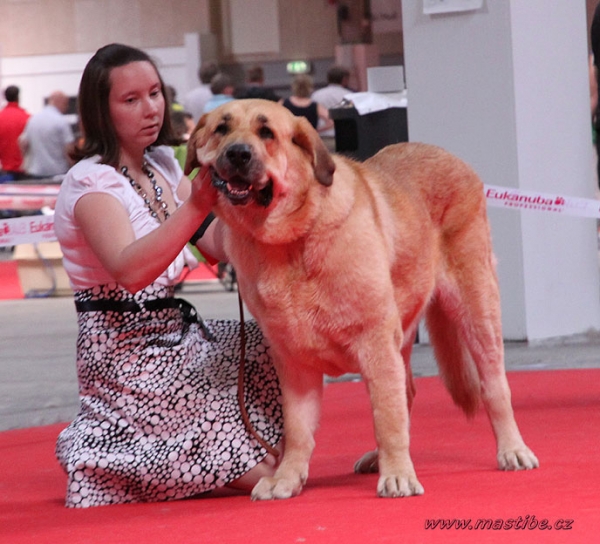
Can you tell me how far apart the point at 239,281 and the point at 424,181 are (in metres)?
0.70

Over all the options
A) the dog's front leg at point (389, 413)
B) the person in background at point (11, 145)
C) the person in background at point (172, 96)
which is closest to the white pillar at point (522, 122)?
the person in background at point (172, 96)

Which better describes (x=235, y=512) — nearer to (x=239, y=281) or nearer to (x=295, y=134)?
(x=239, y=281)

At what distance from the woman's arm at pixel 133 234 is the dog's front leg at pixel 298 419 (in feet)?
1.50

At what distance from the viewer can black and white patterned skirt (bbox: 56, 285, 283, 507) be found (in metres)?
3.05

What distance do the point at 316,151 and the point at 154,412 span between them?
0.91m

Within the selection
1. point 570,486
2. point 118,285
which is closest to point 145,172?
point 118,285

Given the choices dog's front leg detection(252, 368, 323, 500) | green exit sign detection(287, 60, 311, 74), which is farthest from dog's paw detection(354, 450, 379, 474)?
green exit sign detection(287, 60, 311, 74)

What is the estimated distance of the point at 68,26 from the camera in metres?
20.0

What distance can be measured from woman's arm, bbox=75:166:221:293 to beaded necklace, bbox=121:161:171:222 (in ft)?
0.57

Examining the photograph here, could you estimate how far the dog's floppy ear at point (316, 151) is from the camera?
8.96 ft

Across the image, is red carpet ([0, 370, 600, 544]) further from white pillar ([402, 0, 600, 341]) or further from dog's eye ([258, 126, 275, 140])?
white pillar ([402, 0, 600, 341])

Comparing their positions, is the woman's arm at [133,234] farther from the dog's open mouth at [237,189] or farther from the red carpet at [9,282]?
the red carpet at [9,282]

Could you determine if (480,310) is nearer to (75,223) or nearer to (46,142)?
(75,223)

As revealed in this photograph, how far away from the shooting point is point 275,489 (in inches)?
112
